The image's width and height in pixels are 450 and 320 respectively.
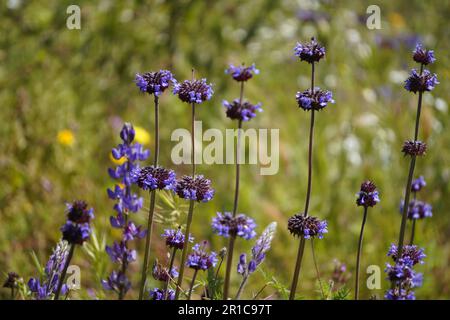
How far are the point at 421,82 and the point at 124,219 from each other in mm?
724

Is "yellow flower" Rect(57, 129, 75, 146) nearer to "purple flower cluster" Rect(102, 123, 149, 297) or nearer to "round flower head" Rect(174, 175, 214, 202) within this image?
"purple flower cluster" Rect(102, 123, 149, 297)

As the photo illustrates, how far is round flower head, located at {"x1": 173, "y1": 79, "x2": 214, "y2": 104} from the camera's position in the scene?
1.22 m

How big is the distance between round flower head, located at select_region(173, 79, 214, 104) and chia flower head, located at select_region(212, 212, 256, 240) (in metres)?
0.23

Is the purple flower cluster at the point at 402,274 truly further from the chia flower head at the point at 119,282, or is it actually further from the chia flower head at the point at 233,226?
the chia flower head at the point at 119,282

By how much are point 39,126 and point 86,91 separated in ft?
1.15

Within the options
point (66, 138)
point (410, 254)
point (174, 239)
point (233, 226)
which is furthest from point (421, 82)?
point (66, 138)

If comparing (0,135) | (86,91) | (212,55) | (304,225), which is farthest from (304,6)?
(304,225)

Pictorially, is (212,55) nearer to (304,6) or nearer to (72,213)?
(304,6)

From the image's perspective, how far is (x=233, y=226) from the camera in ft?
3.84

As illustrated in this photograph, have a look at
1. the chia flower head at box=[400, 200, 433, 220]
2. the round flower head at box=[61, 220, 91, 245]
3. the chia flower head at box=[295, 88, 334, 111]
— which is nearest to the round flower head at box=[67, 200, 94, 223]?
the round flower head at box=[61, 220, 91, 245]

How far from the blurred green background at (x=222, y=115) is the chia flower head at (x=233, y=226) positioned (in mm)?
1288

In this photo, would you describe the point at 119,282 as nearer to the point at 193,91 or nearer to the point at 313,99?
the point at 193,91

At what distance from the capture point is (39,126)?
2842 millimetres

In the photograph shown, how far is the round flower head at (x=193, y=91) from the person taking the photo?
122 centimetres
